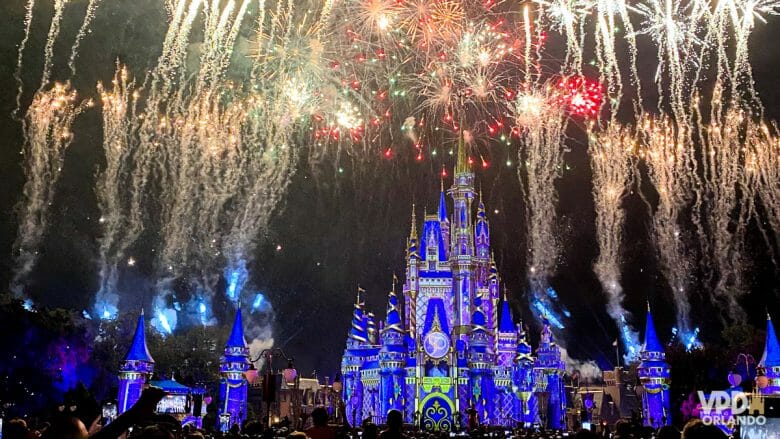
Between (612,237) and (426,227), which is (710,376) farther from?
(426,227)

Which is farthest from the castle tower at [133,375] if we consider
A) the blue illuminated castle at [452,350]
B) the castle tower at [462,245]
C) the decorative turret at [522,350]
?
the decorative turret at [522,350]

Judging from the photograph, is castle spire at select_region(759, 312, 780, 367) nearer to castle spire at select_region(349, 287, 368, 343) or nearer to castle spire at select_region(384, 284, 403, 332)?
castle spire at select_region(384, 284, 403, 332)

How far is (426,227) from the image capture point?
78.4 m

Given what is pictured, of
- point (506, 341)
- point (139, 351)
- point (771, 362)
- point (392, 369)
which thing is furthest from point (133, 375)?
point (771, 362)

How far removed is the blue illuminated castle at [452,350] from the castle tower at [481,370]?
10cm

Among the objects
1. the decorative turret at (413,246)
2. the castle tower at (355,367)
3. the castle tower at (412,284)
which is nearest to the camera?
the castle tower at (355,367)

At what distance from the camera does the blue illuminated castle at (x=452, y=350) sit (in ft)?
212

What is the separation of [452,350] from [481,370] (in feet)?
11.7

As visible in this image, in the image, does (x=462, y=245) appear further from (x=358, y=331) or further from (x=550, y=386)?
(x=550, y=386)

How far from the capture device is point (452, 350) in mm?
65562

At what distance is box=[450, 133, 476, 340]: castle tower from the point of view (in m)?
74.2

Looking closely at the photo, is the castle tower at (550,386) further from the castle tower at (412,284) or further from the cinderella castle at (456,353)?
the castle tower at (412,284)

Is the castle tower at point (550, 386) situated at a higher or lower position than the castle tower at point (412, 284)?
lower

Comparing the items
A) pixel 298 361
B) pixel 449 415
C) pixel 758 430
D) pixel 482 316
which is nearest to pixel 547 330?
pixel 482 316
